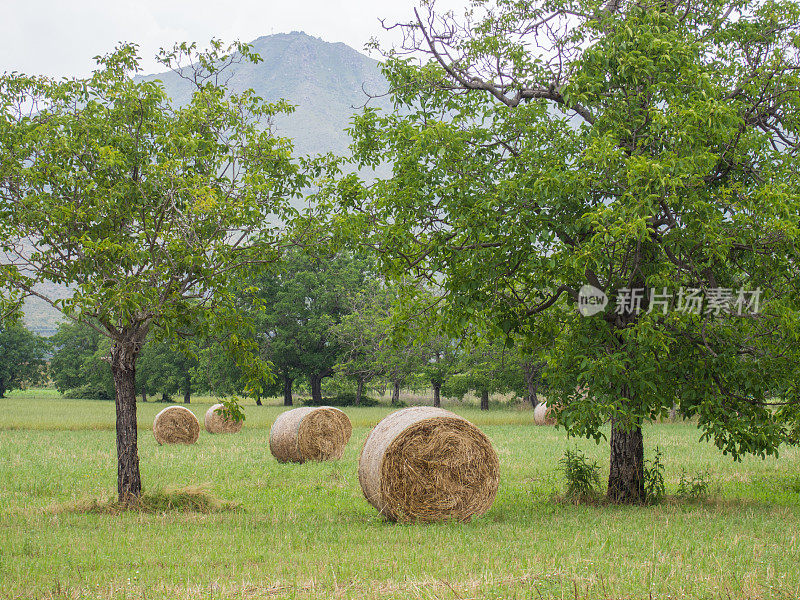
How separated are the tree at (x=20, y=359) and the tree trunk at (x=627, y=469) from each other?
83237 mm

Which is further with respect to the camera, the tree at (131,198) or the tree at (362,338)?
the tree at (362,338)

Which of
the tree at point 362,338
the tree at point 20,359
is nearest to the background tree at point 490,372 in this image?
the tree at point 362,338

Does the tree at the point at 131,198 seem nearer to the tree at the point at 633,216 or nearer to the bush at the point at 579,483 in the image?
the tree at the point at 633,216

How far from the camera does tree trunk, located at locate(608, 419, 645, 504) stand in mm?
11875

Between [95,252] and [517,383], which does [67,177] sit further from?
[517,383]

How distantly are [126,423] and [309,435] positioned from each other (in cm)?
866

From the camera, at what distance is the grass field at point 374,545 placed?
6262 millimetres

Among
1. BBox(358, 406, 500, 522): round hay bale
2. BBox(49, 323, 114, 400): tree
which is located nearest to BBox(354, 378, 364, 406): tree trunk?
BBox(49, 323, 114, 400): tree

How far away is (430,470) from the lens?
10820 millimetres

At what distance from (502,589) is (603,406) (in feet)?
14.0

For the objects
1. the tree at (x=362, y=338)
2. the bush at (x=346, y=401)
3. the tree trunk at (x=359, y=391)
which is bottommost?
the bush at (x=346, y=401)

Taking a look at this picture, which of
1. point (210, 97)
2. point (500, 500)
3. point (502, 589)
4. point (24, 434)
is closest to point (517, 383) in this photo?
point (24, 434)

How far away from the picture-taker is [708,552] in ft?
25.6

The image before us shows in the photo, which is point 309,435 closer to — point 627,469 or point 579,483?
point 579,483
